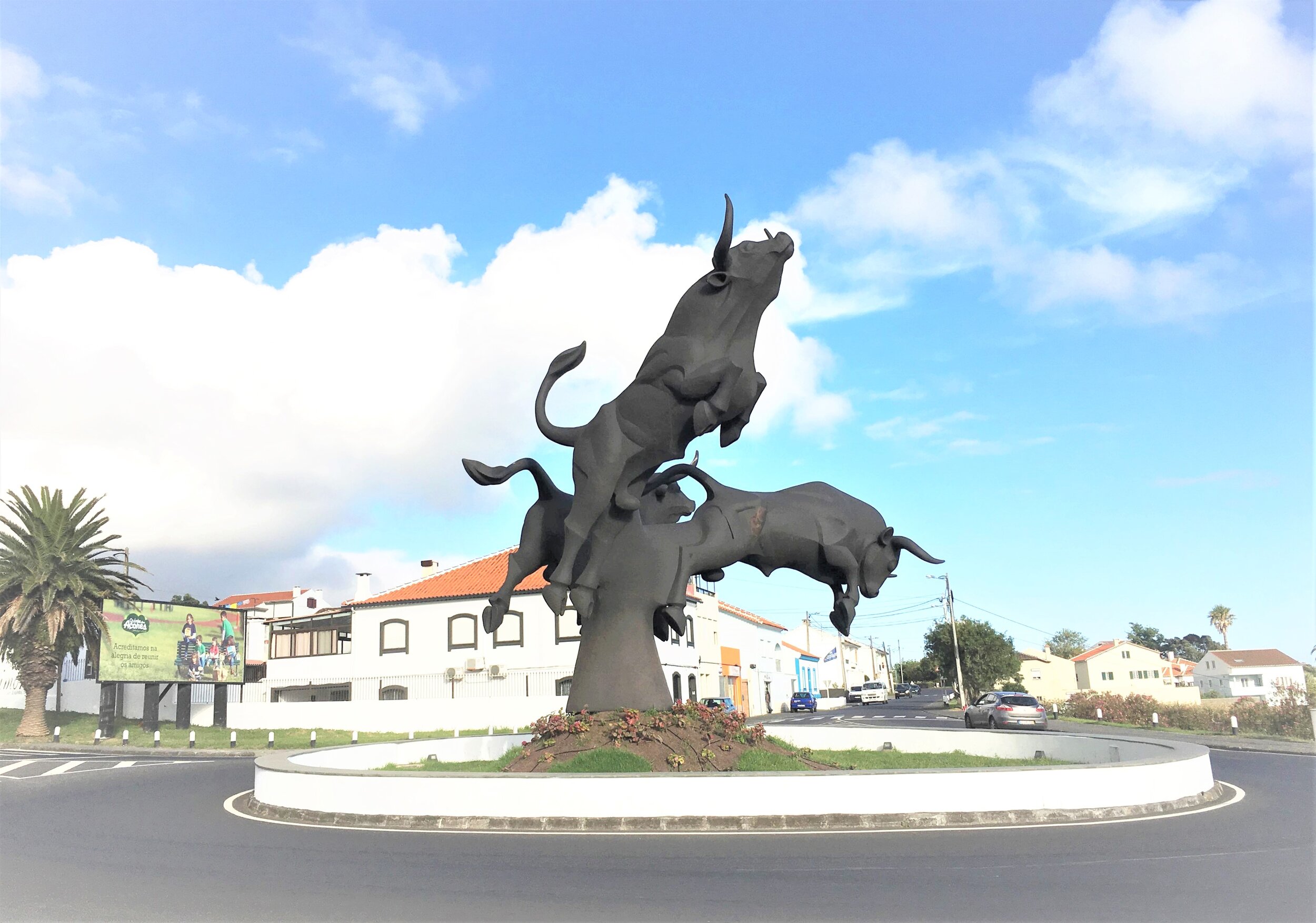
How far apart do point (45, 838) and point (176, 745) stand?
25.5 m

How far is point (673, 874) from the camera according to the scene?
352 inches

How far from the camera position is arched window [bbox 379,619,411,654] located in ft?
153

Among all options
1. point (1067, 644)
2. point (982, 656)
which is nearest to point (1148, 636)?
point (1067, 644)

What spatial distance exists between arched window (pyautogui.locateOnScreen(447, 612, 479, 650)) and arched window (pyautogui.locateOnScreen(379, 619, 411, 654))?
256 centimetres

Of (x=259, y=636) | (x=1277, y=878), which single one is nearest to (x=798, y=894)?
(x=1277, y=878)

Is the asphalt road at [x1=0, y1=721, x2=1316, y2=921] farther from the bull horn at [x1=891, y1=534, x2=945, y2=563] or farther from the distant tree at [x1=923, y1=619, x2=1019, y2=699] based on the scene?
the distant tree at [x1=923, y1=619, x2=1019, y2=699]

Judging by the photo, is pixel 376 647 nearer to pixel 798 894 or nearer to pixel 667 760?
pixel 667 760

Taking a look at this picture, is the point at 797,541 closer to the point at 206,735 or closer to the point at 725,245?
the point at 725,245

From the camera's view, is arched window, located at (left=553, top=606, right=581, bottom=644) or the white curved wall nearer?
the white curved wall

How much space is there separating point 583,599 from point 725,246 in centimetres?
650

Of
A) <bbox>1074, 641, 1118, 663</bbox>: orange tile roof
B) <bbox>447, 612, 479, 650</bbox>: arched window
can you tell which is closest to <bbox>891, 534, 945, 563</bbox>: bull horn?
<bbox>447, 612, 479, 650</bbox>: arched window

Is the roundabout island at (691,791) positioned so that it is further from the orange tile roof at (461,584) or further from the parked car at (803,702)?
the parked car at (803,702)

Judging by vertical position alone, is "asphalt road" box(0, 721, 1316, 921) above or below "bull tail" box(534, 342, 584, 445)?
below

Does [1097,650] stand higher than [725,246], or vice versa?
[725,246]
